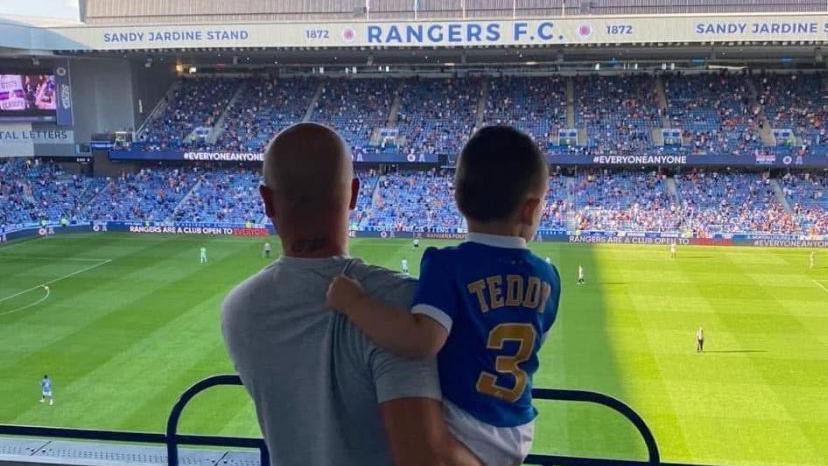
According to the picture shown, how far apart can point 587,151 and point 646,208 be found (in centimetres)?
352

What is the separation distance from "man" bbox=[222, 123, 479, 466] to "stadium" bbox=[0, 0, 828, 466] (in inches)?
446

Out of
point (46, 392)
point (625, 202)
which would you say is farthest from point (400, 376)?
point (625, 202)

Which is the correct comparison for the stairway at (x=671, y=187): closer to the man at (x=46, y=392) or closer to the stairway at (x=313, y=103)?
the stairway at (x=313, y=103)

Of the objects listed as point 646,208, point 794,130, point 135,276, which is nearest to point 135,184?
point 135,276

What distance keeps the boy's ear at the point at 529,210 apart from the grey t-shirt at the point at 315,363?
0.99 feet

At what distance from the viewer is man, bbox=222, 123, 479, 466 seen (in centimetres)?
139

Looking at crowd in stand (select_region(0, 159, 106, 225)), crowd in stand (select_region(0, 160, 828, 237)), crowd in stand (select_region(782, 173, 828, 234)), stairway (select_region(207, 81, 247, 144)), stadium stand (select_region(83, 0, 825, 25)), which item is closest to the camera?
crowd in stand (select_region(782, 173, 828, 234))

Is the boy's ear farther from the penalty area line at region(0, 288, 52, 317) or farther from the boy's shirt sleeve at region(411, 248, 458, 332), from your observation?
the penalty area line at region(0, 288, 52, 317)

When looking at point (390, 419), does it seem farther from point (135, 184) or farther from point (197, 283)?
point (135, 184)

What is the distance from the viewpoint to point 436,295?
1.44m

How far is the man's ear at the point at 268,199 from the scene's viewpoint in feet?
4.96

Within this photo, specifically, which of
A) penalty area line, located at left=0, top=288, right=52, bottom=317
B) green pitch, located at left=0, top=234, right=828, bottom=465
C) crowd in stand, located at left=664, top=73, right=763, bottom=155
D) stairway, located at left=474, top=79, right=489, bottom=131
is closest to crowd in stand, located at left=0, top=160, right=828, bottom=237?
crowd in stand, located at left=664, top=73, right=763, bottom=155

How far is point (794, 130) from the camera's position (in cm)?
3117

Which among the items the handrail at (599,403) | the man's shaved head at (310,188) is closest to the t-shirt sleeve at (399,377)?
the man's shaved head at (310,188)
